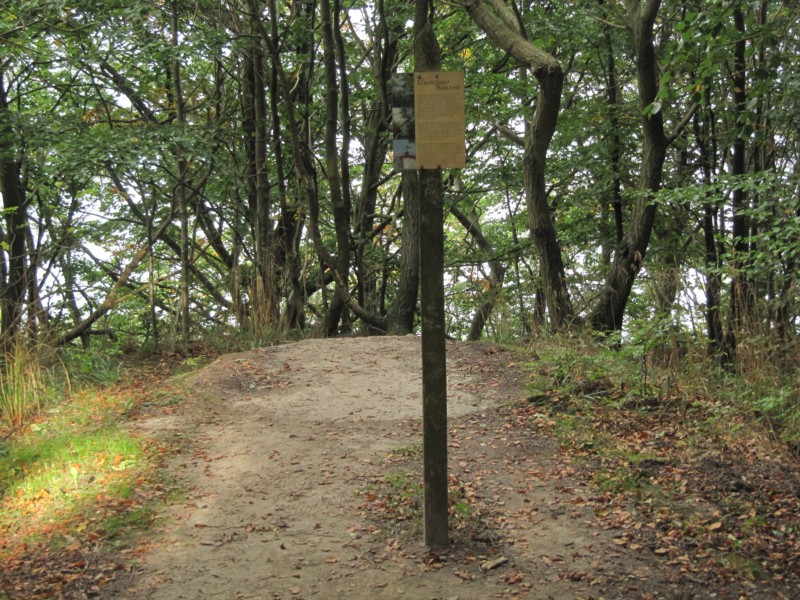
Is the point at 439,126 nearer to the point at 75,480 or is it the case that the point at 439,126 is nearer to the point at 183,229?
the point at 75,480

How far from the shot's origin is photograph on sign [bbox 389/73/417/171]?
438 centimetres

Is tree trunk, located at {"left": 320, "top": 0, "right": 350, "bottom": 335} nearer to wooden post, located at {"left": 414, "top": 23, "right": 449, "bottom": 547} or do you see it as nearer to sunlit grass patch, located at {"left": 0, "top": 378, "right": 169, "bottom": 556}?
sunlit grass patch, located at {"left": 0, "top": 378, "right": 169, "bottom": 556}

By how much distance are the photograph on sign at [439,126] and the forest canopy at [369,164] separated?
80.5 inches

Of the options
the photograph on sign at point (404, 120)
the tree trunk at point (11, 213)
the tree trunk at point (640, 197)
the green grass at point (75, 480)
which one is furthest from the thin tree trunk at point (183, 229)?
the photograph on sign at point (404, 120)

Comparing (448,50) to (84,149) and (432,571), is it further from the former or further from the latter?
(432,571)

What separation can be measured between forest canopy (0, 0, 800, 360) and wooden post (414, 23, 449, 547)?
2297 mm

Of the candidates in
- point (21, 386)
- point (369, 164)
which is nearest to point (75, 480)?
point (21, 386)

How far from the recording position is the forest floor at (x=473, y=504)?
13.4ft

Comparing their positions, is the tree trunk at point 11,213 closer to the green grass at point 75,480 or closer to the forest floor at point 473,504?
the green grass at point 75,480

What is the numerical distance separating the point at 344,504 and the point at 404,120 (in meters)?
2.66

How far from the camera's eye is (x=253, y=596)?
3.96m

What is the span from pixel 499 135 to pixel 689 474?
38.2ft

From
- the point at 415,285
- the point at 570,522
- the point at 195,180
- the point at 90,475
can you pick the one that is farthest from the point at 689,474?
the point at 195,180

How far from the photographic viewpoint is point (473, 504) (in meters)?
5.00
